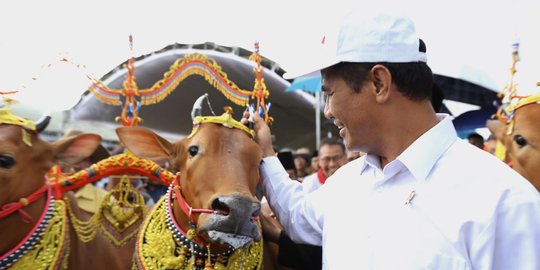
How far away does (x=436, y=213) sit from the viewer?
1.65m

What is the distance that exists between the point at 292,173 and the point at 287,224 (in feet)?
13.9

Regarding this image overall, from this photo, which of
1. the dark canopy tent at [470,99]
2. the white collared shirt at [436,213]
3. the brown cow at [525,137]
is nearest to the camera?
the white collared shirt at [436,213]

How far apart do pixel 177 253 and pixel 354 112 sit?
155cm

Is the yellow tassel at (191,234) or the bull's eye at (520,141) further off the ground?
the bull's eye at (520,141)

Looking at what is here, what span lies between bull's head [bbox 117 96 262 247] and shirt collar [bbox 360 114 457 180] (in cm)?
109

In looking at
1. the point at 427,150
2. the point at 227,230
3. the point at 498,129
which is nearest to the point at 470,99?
the point at 498,129

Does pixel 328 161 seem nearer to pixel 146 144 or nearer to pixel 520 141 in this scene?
pixel 520 141

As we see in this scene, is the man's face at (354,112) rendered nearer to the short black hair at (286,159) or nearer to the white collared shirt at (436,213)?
the white collared shirt at (436,213)

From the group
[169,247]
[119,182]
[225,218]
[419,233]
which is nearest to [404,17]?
[419,233]

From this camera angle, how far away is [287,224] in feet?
9.71

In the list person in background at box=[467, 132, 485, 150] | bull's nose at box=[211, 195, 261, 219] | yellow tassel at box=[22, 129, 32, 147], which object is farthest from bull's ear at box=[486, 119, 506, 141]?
person in background at box=[467, 132, 485, 150]

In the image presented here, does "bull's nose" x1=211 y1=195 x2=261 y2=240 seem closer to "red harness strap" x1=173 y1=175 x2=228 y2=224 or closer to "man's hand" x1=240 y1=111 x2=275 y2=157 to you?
"red harness strap" x1=173 y1=175 x2=228 y2=224

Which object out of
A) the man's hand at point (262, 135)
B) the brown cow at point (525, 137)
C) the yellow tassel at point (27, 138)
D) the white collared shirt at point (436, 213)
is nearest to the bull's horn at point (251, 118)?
the man's hand at point (262, 135)

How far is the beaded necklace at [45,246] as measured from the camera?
2.96 meters
